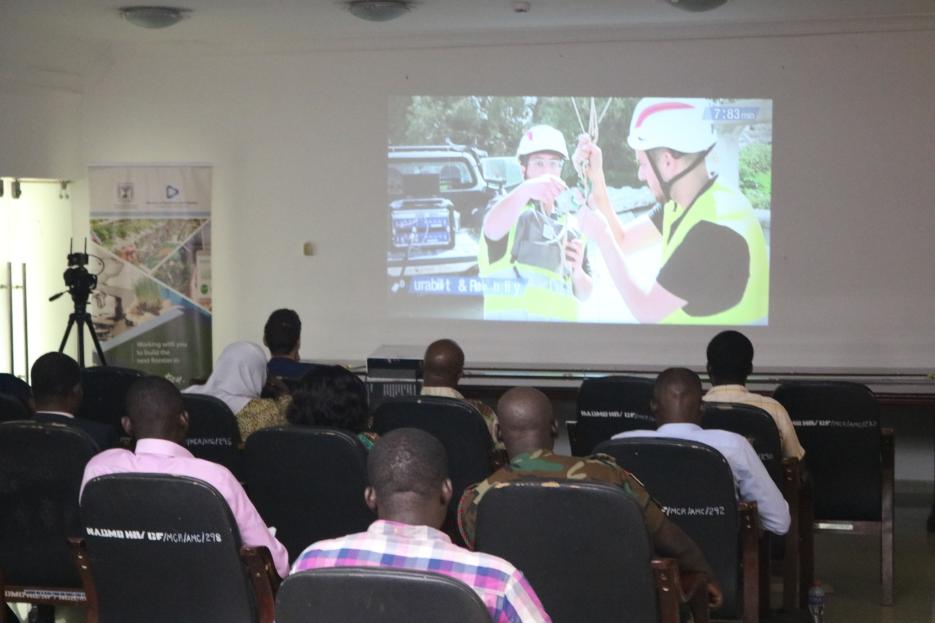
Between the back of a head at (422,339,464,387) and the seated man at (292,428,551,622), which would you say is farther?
the back of a head at (422,339,464,387)

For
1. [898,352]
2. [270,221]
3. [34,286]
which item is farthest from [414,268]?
[898,352]

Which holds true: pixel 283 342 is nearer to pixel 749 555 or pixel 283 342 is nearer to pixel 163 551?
pixel 749 555

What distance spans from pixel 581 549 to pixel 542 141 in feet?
19.1

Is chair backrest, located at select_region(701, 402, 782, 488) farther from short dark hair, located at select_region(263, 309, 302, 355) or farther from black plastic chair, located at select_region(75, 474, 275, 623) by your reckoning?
short dark hair, located at select_region(263, 309, 302, 355)

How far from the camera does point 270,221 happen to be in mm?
8664

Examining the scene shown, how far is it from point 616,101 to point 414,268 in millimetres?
1845

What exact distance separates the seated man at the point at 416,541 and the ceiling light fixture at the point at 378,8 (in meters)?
5.25

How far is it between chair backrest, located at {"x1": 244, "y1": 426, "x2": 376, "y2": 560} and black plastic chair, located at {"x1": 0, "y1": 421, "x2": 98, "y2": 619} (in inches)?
19.5

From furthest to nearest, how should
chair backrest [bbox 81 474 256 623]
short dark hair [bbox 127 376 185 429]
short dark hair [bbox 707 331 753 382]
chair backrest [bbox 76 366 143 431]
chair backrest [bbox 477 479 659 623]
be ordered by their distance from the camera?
chair backrest [bbox 76 366 143 431]
short dark hair [bbox 707 331 753 382]
short dark hair [bbox 127 376 185 429]
chair backrest [bbox 81 474 256 623]
chair backrest [bbox 477 479 659 623]

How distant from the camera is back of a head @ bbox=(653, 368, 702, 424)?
12.2 ft

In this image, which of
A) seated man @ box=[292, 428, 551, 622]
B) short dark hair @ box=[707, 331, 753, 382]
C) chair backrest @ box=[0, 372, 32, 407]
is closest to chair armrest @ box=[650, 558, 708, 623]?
seated man @ box=[292, 428, 551, 622]

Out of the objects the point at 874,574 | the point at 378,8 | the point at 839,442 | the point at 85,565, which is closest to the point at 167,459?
the point at 85,565

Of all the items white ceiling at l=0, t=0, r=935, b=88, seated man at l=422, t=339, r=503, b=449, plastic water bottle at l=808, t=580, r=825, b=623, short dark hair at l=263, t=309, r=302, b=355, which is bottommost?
plastic water bottle at l=808, t=580, r=825, b=623

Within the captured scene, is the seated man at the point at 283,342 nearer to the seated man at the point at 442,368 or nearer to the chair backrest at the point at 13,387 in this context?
the seated man at the point at 442,368
